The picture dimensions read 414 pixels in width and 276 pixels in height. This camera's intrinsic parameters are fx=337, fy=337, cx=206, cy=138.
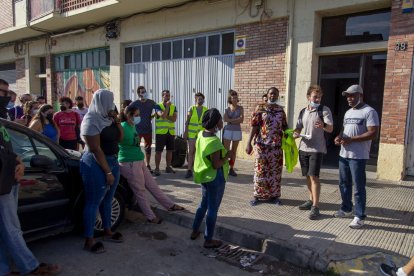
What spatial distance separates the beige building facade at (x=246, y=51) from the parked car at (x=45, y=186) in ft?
17.7

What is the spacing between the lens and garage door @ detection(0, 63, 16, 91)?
17562mm

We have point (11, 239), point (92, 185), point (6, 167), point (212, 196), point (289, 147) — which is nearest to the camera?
point (6, 167)

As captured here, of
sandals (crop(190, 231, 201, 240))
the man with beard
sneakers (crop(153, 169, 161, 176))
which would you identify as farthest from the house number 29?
sneakers (crop(153, 169, 161, 176))

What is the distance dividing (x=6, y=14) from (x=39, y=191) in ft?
48.5

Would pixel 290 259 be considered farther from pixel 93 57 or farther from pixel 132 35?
pixel 93 57

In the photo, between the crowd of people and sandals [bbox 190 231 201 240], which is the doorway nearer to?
the crowd of people

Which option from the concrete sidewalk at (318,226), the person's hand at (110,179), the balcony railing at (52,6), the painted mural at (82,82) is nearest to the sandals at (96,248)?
the person's hand at (110,179)

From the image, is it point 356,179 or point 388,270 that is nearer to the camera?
point 388,270

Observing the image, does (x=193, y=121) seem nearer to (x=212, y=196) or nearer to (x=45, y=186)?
(x=212, y=196)

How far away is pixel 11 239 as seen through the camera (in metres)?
2.92

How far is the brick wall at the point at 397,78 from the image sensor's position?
6211 millimetres

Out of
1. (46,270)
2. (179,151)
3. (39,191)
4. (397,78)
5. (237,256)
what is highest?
(397,78)

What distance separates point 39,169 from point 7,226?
0.83 meters

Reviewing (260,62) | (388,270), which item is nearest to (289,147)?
(388,270)
